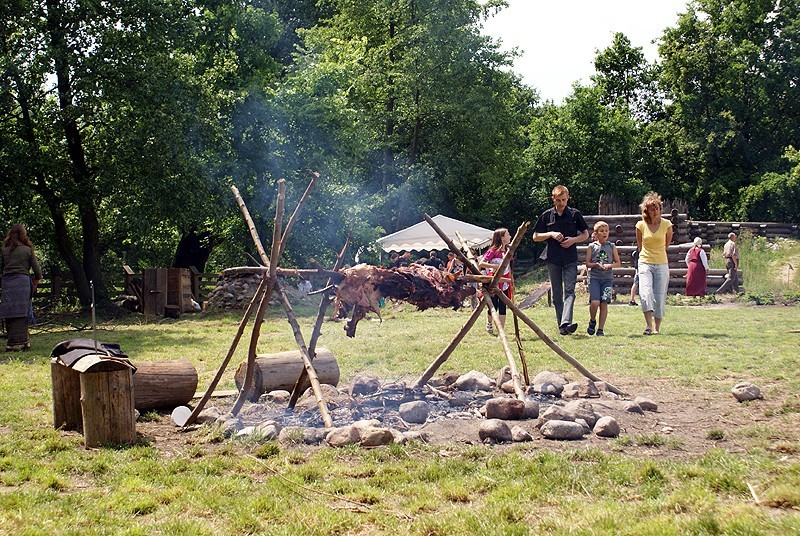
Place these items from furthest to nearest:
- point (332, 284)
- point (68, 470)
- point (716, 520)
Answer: point (332, 284) → point (68, 470) → point (716, 520)

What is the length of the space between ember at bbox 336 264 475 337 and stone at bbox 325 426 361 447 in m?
1.34

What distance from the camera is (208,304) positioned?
21.3 metres

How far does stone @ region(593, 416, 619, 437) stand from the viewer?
5668 mm

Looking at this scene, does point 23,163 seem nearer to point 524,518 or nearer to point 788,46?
point 524,518

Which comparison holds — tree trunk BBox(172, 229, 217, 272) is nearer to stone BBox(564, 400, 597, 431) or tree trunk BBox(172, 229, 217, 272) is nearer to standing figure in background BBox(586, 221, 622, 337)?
standing figure in background BBox(586, 221, 622, 337)

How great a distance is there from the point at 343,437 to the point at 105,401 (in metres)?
1.82

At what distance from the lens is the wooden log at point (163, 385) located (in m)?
6.95

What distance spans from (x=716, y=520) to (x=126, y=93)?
18406mm

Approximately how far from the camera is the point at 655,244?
36.2 feet

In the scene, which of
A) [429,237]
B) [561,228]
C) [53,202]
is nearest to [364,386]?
[561,228]

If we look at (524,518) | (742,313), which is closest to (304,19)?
(742,313)

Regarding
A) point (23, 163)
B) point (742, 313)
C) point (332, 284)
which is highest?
point (23, 163)

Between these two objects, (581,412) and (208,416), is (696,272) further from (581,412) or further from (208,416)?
(208,416)

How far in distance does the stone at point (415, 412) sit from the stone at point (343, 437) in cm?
82
